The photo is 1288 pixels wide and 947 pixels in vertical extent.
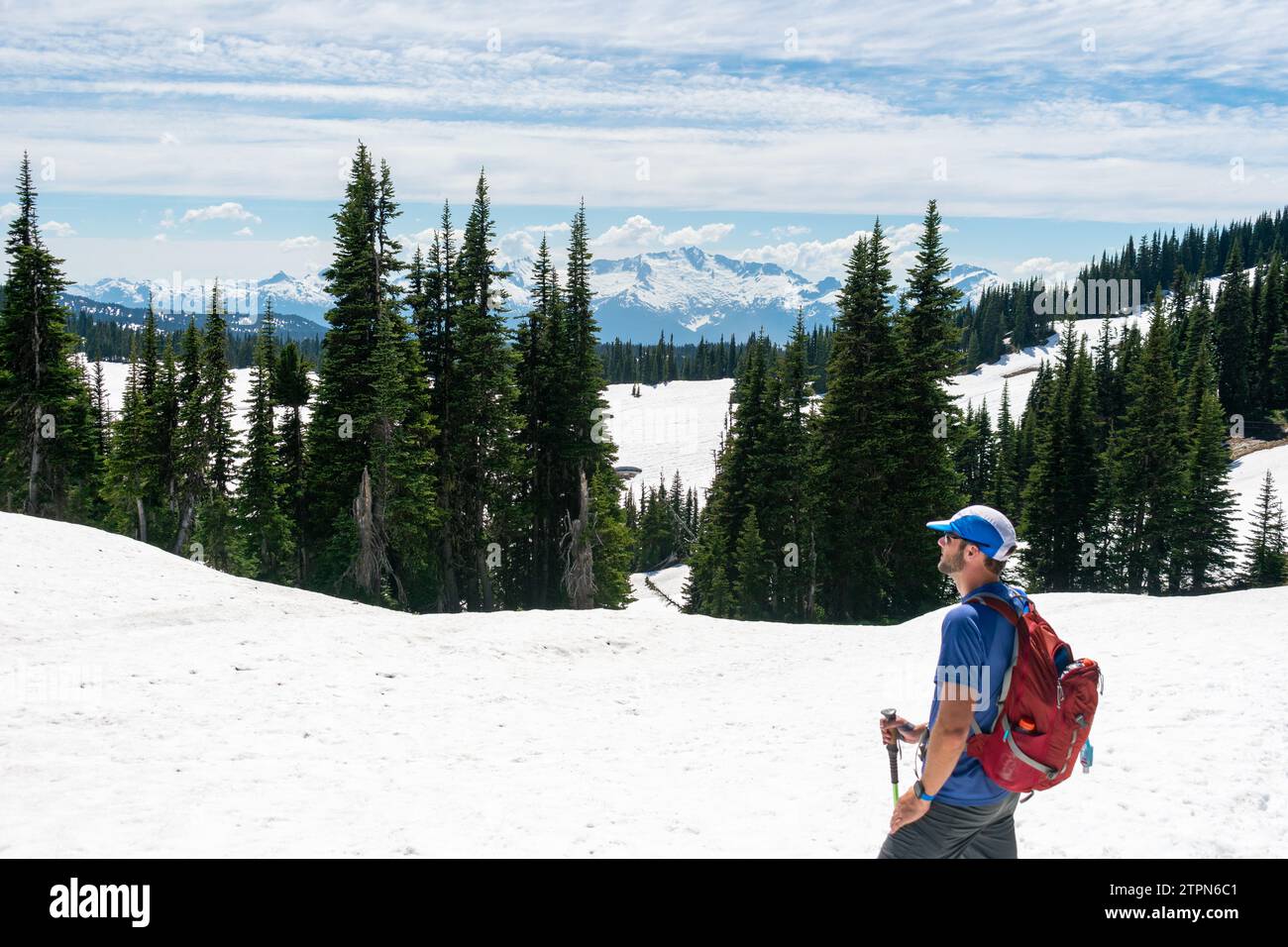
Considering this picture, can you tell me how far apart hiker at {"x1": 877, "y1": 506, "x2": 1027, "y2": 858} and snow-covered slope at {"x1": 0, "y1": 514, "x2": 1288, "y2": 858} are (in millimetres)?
4239

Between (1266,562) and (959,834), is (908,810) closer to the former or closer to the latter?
(959,834)

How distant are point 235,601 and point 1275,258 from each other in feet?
418

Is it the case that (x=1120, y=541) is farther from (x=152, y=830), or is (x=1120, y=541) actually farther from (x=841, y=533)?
(x=152, y=830)

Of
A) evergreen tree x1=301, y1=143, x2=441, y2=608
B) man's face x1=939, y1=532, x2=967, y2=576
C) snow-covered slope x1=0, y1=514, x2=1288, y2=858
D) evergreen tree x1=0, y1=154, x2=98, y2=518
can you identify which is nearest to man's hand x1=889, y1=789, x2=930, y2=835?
man's face x1=939, y1=532, x2=967, y2=576

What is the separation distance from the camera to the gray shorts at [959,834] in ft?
15.3

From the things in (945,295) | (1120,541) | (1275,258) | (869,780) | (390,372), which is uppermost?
(1275,258)

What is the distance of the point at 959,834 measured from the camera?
4.68 m

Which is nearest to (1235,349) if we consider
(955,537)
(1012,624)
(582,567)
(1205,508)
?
(1205,508)

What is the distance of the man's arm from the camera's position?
14.2 feet

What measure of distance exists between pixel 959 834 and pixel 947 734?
72cm

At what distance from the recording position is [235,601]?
67.2ft

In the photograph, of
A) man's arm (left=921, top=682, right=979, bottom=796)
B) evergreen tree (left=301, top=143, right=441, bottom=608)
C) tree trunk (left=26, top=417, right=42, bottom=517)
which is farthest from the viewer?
tree trunk (left=26, top=417, right=42, bottom=517)

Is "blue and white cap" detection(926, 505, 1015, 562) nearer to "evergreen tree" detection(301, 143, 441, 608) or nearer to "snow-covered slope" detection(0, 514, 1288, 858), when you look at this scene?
"snow-covered slope" detection(0, 514, 1288, 858)

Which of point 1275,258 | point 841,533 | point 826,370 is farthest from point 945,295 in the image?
point 1275,258
